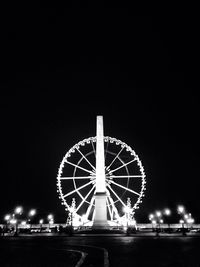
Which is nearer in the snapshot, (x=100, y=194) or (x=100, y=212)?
(x=100, y=194)

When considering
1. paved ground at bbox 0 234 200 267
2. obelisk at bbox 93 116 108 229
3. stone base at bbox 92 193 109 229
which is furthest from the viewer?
stone base at bbox 92 193 109 229

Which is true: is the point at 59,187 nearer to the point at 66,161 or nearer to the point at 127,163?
the point at 66,161

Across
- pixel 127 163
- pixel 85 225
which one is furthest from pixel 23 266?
pixel 85 225

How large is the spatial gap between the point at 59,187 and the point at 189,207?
2110 inches

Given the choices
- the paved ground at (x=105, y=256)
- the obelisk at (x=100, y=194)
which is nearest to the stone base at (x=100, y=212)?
the obelisk at (x=100, y=194)

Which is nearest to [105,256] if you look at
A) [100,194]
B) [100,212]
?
[100,194]

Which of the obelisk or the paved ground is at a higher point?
the obelisk

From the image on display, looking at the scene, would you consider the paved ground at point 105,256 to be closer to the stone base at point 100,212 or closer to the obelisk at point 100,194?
the obelisk at point 100,194

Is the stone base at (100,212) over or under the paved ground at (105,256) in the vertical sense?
over

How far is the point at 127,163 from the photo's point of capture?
41344mm

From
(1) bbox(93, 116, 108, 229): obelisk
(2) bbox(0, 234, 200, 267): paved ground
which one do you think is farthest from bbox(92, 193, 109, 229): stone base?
(2) bbox(0, 234, 200, 267): paved ground

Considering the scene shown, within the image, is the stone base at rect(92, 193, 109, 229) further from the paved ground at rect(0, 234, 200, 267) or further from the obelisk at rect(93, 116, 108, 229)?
the paved ground at rect(0, 234, 200, 267)

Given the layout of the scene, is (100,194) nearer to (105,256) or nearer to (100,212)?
(100,212)

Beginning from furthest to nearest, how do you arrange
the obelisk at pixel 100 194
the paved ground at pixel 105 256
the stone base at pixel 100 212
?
the stone base at pixel 100 212 → the obelisk at pixel 100 194 → the paved ground at pixel 105 256
